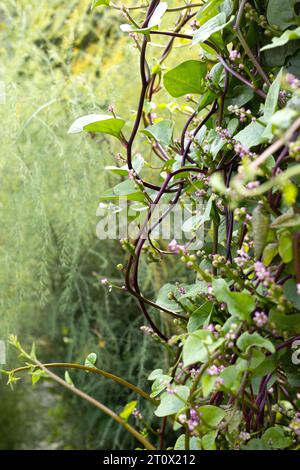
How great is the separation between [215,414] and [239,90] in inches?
10.1

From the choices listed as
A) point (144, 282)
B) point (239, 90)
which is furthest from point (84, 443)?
point (239, 90)

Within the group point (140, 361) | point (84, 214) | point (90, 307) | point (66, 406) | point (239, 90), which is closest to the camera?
point (239, 90)

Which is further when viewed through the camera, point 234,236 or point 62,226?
point 62,226

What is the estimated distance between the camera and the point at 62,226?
1400 mm

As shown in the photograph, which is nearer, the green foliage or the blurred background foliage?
the green foliage

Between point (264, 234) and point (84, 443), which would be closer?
point (264, 234)

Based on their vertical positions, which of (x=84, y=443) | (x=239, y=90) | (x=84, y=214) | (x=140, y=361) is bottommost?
(x=84, y=443)

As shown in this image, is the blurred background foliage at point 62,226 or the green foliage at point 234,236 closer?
the green foliage at point 234,236

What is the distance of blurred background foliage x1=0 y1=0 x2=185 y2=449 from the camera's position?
1.20 metres

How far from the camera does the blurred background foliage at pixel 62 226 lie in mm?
1195

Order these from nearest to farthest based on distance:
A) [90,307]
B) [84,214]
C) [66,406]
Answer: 1. [84,214]
2. [90,307]
3. [66,406]
